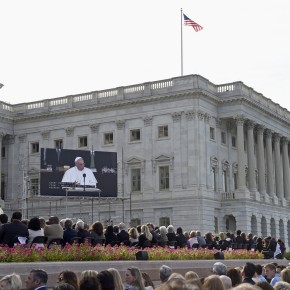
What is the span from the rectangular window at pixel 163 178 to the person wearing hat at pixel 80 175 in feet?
28.1

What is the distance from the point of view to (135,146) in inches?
2418

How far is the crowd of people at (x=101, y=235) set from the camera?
16.6 meters

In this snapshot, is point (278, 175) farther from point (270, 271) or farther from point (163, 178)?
point (270, 271)

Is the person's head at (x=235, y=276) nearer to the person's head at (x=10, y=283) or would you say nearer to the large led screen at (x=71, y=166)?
the person's head at (x=10, y=283)

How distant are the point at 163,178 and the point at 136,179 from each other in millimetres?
3033

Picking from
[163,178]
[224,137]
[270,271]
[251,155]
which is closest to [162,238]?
[270,271]

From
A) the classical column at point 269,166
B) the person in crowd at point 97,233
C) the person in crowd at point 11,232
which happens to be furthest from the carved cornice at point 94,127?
the person in crowd at point 11,232

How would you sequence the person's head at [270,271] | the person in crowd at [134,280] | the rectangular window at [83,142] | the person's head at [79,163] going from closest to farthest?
1. the person in crowd at [134,280]
2. the person's head at [270,271]
3. the person's head at [79,163]
4. the rectangular window at [83,142]

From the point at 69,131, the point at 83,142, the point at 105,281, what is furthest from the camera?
the point at 69,131

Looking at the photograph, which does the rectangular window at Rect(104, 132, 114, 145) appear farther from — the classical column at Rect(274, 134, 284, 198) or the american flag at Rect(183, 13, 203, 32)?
the classical column at Rect(274, 134, 284, 198)

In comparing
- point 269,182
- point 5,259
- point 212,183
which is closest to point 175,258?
point 5,259

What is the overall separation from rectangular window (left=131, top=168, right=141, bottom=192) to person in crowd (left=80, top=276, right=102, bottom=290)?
51994mm

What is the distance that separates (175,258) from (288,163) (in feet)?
176

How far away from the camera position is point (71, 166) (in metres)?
52.8
